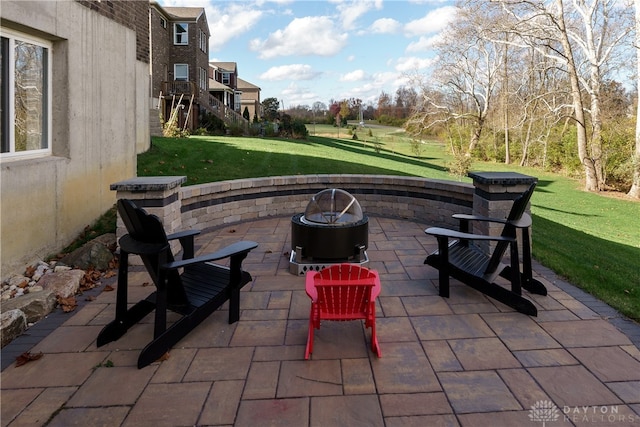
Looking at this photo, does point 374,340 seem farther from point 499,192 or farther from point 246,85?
point 246,85

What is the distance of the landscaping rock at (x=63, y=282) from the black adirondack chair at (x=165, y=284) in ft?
3.80

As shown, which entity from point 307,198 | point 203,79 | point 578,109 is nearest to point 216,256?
point 307,198

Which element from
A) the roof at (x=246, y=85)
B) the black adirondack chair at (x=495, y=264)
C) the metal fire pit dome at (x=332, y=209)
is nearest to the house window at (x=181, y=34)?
the roof at (x=246, y=85)

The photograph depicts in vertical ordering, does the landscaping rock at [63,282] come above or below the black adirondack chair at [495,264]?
below

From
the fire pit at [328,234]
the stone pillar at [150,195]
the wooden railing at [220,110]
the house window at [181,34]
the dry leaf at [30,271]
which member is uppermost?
the house window at [181,34]

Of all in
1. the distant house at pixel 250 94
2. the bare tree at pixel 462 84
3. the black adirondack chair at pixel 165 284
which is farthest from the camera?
the distant house at pixel 250 94

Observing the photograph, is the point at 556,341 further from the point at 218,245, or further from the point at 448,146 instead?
the point at 448,146

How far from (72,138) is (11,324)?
3049 mm

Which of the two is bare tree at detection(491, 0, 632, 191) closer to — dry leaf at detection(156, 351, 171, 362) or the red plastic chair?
the red plastic chair

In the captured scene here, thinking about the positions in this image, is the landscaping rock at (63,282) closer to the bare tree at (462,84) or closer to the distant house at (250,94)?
the bare tree at (462,84)

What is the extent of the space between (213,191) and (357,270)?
4.23 metres

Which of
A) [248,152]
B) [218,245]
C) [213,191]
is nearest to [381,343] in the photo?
[218,245]

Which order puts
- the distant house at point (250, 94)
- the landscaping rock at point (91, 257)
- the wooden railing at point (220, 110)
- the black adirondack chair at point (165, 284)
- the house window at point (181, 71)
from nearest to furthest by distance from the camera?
the black adirondack chair at point (165, 284) → the landscaping rock at point (91, 257) → the house window at point (181, 71) → the wooden railing at point (220, 110) → the distant house at point (250, 94)

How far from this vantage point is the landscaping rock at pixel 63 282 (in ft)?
13.6
